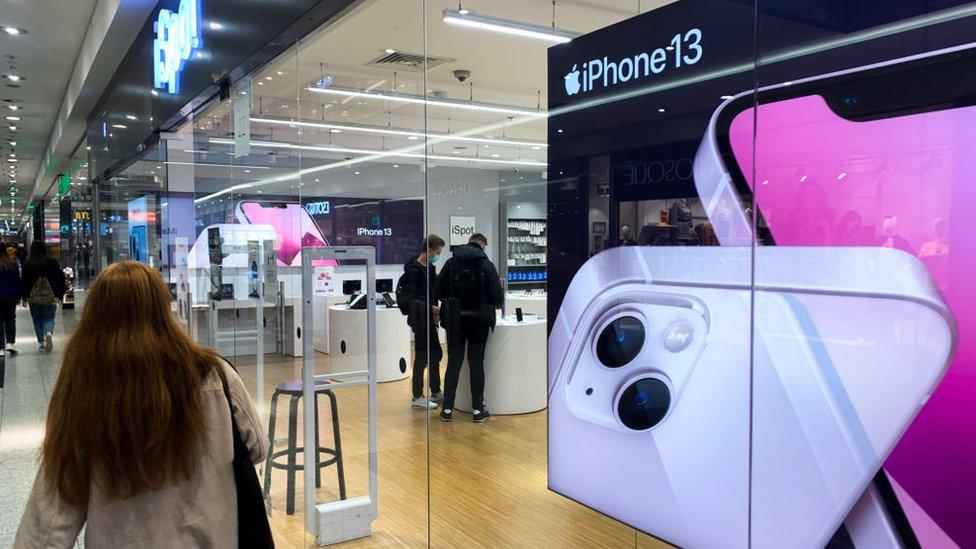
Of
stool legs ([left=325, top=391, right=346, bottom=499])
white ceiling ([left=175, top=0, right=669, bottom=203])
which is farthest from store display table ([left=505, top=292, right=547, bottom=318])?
A: stool legs ([left=325, top=391, right=346, bottom=499])

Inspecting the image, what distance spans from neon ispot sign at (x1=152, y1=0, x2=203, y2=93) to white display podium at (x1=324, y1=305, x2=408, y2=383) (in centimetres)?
193

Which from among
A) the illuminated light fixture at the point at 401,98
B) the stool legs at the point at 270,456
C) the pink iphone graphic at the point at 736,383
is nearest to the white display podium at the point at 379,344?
the stool legs at the point at 270,456

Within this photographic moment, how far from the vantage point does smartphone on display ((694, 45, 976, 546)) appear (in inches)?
48.1

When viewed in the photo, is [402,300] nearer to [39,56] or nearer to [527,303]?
[527,303]

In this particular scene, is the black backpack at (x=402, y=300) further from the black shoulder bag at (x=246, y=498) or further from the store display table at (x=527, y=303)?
the black shoulder bag at (x=246, y=498)

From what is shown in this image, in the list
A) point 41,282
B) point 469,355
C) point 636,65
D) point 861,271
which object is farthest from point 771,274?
point 41,282

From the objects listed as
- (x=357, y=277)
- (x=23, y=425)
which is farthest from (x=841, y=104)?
(x=23, y=425)

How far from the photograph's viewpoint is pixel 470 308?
3135 mm

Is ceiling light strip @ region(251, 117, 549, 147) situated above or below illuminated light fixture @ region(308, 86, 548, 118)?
below

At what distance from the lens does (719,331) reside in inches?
69.7

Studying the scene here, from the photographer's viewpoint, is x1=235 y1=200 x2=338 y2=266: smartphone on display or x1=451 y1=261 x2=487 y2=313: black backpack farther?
x1=235 y1=200 x2=338 y2=266: smartphone on display

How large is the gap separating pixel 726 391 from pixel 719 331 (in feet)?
0.49

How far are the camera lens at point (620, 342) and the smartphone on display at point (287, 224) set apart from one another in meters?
1.77

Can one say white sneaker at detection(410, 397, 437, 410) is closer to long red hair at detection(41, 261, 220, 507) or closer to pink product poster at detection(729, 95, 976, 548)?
long red hair at detection(41, 261, 220, 507)
